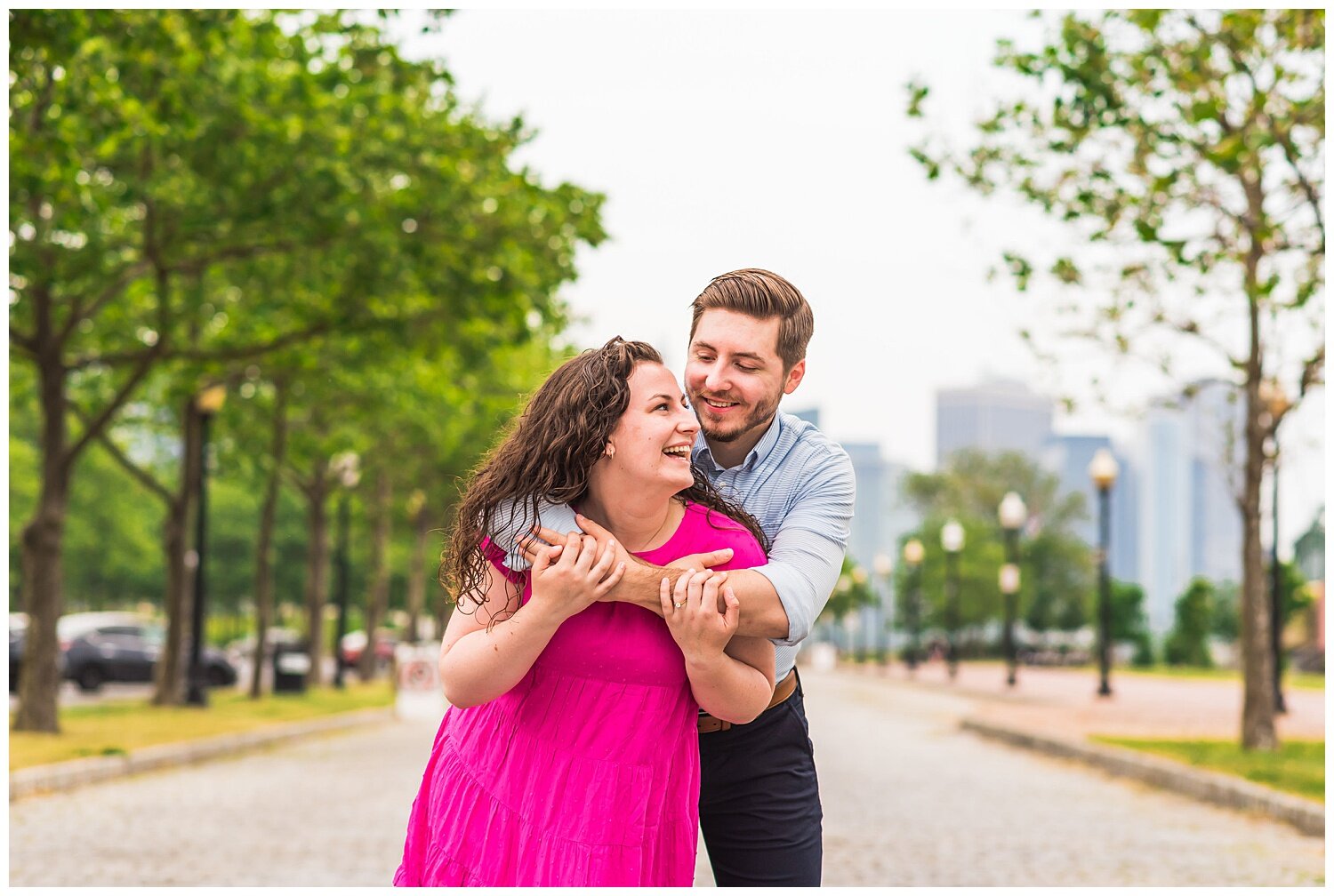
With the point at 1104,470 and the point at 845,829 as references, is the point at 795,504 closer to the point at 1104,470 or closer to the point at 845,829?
the point at 845,829

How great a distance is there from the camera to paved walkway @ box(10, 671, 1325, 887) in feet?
28.8

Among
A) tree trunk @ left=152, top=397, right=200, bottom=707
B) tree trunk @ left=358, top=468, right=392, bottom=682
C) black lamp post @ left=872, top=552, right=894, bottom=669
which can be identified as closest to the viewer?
tree trunk @ left=152, top=397, right=200, bottom=707

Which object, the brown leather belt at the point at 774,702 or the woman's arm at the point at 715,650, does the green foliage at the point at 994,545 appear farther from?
the woman's arm at the point at 715,650

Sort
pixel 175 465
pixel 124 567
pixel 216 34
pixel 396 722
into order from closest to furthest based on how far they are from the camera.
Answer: pixel 216 34 → pixel 396 722 → pixel 175 465 → pixel 124 567

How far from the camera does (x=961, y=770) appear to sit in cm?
1572

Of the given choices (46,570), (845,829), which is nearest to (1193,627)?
(46,570)

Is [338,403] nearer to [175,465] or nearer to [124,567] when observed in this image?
[175,465]

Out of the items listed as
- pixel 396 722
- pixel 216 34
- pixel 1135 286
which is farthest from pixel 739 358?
pixel 396 722

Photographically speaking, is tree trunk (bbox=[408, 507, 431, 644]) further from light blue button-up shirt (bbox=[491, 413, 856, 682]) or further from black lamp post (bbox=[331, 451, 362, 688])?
light blue button-up shirt (bbox=[491, 413, 856, 682])

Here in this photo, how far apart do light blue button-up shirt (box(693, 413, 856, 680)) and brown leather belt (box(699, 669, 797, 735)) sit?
0.06 metres

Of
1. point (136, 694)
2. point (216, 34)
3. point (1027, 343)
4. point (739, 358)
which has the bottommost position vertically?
point (136, 694)

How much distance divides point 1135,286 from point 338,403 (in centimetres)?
1597

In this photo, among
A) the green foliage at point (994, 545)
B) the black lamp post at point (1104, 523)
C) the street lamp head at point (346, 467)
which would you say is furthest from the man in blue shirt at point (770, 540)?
the green foliage at point (994, 545)

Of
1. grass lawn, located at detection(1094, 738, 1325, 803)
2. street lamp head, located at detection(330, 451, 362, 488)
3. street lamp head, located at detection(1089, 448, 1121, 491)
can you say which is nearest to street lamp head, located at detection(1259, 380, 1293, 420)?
grass lawn, located at detection(1094, 738, 1325, 803)
